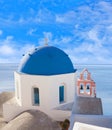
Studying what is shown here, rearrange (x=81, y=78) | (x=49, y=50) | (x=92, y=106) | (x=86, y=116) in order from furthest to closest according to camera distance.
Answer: (x=81, y=78)
(x=92, y=106)
(x=49, y=50)
(x=86, y=116)

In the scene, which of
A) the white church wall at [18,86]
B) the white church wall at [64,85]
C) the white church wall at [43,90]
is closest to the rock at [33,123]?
the white church wall at [43,90]

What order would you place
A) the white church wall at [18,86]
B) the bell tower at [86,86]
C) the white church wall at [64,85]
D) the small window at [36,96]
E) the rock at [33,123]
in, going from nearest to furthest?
the rock at [33,123]
the white church wall at [64,85]
the small window at [36,96]
the white church wall at [18,86]
the bell tower at [86,86]

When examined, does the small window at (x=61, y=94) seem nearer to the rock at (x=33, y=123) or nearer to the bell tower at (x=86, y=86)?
the rock at (x=33, y=123)

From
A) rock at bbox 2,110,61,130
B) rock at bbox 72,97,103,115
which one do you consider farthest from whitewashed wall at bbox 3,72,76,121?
rock at bbox 2,110,61,130

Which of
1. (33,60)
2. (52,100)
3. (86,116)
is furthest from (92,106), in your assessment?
(33,60)

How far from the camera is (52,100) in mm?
9961

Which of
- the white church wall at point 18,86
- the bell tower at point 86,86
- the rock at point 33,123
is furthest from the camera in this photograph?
the bell tower at point 86,86

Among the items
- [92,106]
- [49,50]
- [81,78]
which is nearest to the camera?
[49,50]

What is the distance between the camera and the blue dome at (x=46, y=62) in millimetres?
9859

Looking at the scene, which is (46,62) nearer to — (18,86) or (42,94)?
(42,94)

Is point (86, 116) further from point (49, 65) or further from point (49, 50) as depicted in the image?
Result: point (49, 50)

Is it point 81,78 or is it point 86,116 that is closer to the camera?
point 86,116

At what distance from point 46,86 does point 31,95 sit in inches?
38.6

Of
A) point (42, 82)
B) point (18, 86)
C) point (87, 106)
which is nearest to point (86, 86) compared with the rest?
point (87, 106)
